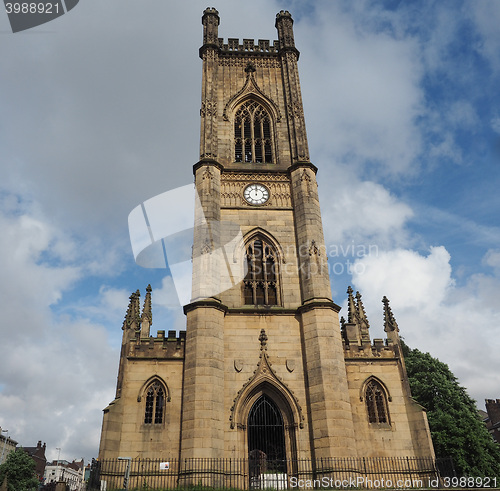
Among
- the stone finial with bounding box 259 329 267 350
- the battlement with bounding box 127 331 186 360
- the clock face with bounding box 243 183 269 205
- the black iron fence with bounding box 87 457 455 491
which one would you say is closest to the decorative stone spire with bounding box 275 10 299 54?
the clock face with bounding box 243 183 269 205

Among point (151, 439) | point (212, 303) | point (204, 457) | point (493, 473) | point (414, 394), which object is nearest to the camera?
point (204, 457)

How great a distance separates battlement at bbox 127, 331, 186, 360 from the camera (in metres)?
21.1

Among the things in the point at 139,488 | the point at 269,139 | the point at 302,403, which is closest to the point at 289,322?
the point at 302,403

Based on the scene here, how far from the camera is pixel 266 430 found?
2020 centimetres

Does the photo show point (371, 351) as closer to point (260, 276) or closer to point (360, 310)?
point (360, 310)

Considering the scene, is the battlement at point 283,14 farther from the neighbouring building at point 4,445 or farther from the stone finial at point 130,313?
the neighbouring building at point 4,445

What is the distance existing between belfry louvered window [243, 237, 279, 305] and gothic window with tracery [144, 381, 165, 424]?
6220 mm

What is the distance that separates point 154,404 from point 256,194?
43.5 feet

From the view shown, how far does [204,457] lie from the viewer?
1766 cm

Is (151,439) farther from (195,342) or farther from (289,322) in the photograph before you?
(289,322)

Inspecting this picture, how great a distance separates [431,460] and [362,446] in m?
3.04

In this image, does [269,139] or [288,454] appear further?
[269,139]

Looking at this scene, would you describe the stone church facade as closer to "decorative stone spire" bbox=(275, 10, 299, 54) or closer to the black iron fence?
the black iron fence

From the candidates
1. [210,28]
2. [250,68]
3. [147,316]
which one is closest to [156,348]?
[147,316]
